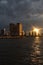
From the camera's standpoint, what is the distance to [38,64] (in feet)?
234

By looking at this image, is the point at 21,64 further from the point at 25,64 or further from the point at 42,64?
the point at 42,64

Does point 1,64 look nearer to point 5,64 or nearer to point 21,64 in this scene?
point 5,64

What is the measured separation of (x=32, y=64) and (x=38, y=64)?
6.62 ft

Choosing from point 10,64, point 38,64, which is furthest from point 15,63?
point 38,64

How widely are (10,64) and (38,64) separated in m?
9.47

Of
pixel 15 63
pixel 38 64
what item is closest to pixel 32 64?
pixel 38 64

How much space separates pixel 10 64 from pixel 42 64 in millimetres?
10809

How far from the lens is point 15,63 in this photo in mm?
74562

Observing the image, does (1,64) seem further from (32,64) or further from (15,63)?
(32,64)

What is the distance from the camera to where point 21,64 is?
71.8 metres

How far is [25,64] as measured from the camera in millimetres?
71500

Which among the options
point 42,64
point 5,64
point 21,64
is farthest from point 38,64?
point 5,64

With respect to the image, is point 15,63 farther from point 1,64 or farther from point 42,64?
point 42,64

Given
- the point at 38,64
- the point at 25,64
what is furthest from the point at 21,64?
the point at 38,64
